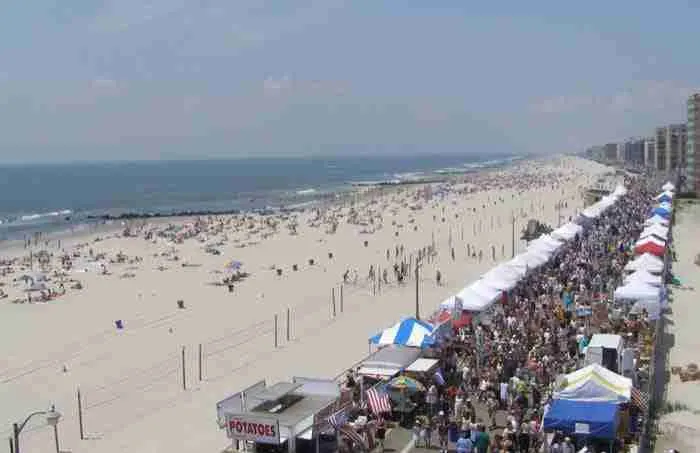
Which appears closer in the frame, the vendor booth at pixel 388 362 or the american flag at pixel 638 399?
the american flag at pixel 638 399

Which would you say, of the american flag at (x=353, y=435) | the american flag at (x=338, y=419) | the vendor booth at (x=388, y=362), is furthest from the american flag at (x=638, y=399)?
the american flag at (x=338, y=419)

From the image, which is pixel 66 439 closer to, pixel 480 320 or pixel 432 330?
pixel 432 330

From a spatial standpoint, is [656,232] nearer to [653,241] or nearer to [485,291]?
[653,241]

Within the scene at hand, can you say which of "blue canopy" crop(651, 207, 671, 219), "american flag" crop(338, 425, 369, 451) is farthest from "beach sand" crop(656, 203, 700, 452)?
"american flag" crop(338, 425, 369, 451)

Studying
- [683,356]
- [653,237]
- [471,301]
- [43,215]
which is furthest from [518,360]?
[43,215]

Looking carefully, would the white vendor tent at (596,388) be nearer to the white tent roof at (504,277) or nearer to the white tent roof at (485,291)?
the white tent roof at (485,291)

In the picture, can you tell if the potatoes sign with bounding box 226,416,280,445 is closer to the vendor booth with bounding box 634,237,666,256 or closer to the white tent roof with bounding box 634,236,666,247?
the vendor booth with bounding box 634,237,666,256

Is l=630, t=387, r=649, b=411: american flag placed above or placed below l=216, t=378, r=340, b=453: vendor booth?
below
